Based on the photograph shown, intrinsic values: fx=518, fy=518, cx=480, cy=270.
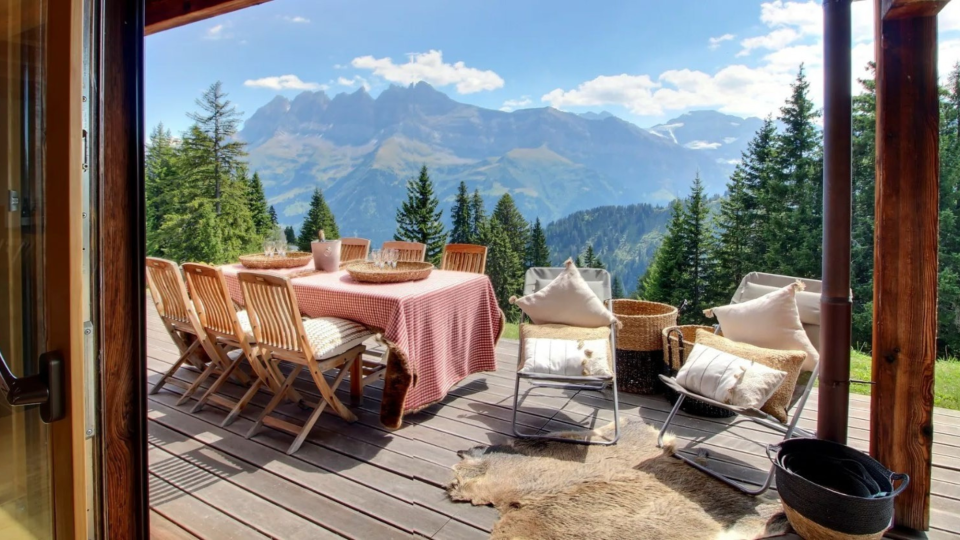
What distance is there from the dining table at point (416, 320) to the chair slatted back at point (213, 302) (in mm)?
401

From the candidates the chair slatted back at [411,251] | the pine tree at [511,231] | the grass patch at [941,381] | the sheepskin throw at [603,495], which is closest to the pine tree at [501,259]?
the pine tree at [511,231]

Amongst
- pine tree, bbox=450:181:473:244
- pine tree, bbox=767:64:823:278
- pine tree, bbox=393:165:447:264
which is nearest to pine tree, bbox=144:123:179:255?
pine tree, bbox=393:165:447:264

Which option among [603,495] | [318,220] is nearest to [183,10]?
[603,495]

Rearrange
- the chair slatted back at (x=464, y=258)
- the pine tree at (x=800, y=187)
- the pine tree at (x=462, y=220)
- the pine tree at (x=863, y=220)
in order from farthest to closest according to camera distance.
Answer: the pine tree at (x=462, y=220) → the pine tree at (x=800, y=187) → the pine tree at (x=863, y=220) → the chair slatted back at (x=464, y=258)

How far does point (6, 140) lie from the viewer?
2.86 ft

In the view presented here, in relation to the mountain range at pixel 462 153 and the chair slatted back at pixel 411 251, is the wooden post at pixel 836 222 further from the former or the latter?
the mountain range at pixel 462 153

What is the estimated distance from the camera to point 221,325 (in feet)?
9.48

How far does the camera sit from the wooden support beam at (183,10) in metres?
2.80

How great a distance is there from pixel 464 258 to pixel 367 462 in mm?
1971

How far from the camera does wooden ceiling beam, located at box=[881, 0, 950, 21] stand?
163cm

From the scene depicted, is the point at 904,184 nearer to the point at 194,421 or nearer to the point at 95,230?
the point at 95,230

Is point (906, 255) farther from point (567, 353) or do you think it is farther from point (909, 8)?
point (567, 353)

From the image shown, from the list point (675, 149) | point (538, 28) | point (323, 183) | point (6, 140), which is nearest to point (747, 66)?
point (538, 28)

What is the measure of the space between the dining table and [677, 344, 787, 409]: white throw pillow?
126 centimetres
